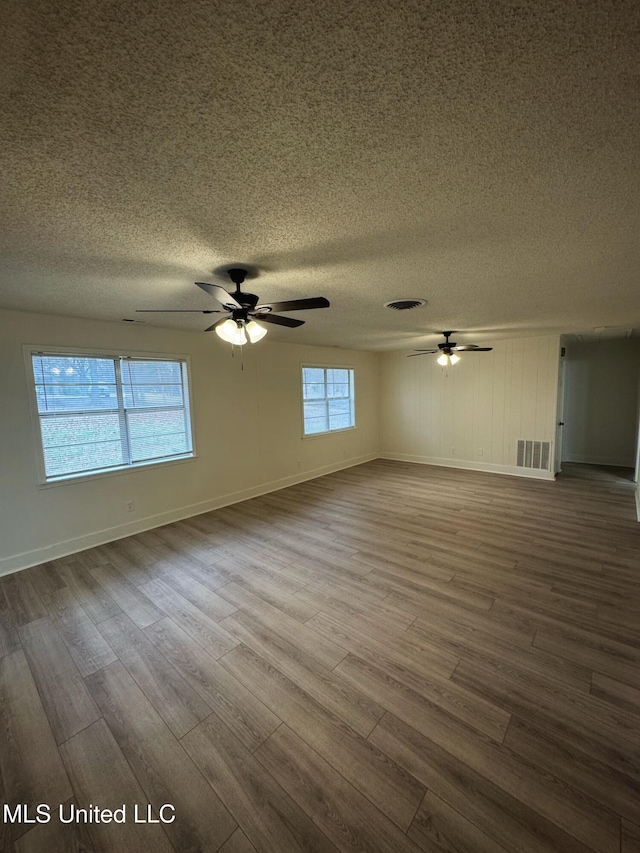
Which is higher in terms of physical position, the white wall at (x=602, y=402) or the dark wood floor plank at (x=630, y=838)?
the white wall at (x=602, y=402)

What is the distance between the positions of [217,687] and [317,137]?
2646 millimetres

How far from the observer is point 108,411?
381 cm

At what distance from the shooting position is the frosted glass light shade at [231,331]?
8.00 ft

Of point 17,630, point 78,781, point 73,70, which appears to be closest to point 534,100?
point 73,70

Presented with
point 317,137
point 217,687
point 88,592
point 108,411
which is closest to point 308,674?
point 217,687

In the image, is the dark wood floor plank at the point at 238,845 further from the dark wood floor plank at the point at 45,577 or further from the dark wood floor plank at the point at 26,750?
the dark wood floor plank at the point at 45,577

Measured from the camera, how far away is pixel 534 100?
1.00 metres

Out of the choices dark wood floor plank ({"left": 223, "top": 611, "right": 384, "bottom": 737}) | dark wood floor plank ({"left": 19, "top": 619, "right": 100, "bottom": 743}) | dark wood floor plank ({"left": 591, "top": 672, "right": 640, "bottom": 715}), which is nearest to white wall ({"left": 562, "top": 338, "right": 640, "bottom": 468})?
dark wood floor plank ({"left": 591, "top": 672, "right": 640, "bottom": 715})

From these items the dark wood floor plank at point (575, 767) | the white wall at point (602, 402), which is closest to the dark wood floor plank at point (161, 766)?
the dark wood floor plank at point (575, 767)

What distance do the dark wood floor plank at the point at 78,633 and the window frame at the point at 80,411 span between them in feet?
4.01

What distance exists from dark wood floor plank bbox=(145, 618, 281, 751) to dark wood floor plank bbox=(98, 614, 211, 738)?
0.12ft

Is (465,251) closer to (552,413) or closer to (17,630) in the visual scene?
(17,630)

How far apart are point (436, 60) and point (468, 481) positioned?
5847mm

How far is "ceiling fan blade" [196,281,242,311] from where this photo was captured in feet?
6.29
